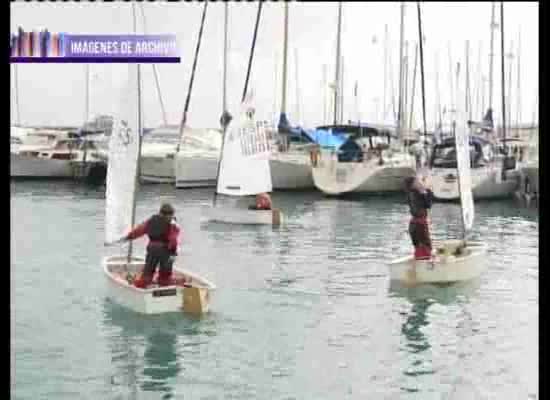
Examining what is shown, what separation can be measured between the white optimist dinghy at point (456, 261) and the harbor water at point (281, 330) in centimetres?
25

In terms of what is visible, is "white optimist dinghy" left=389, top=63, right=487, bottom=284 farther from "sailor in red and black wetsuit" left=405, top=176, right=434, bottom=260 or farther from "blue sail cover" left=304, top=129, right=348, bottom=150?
"blue sail cover" left=304, top=129, right=348, bottom=150

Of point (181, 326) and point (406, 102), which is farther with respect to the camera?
point (406, 102)

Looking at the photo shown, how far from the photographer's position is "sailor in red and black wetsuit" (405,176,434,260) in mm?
14328

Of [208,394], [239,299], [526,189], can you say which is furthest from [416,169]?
[208,394]

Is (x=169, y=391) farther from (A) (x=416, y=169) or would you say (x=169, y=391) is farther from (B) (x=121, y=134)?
(A) (x=416, y=169)

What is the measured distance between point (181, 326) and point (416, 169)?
2732cm

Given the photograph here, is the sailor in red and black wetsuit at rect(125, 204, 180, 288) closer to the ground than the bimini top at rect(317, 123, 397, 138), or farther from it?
closer to the ground

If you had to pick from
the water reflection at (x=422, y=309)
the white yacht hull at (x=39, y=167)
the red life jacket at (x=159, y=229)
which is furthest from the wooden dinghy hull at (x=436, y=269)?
the white yacht hull at (x=39, y=167)

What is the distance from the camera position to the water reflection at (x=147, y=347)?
8992mm

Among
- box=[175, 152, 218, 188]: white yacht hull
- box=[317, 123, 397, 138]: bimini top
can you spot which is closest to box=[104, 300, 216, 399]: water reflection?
box=[175, 152, 218, 188]: white yacht hull

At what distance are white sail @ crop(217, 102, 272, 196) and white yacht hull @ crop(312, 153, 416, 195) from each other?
12.1 metres

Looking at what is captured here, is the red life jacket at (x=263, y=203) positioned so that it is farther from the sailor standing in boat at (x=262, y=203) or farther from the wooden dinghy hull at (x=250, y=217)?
the wooden dinghy hull at (x=250, y=217)

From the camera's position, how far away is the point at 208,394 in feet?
28.4

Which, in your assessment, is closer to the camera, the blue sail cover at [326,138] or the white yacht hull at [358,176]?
the white yacht hull at [358,176]
